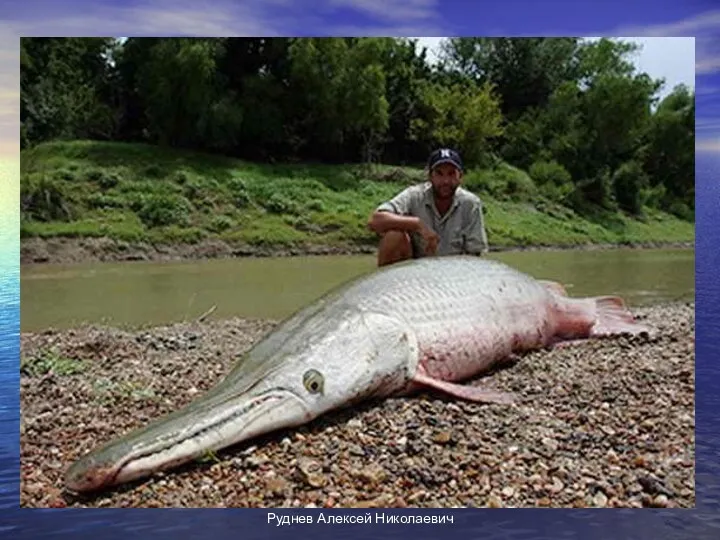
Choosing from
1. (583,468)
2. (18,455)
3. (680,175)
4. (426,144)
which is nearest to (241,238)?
(426,144)

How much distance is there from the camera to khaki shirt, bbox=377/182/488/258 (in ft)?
17.7

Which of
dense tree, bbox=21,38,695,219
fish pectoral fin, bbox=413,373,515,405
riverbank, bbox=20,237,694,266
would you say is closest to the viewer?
fish pectoral fin, bbox=413,373,515,405

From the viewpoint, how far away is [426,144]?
1089 cm

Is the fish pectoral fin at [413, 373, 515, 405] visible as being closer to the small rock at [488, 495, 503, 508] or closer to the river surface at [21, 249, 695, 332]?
the small rock at [488, 495, 503, 508]

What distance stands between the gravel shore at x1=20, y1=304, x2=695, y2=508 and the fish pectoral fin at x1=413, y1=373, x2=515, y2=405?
1.7 inches

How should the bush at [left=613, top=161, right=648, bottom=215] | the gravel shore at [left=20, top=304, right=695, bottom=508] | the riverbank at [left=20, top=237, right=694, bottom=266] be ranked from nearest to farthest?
the gravel shore at [left=20, top=304, right=695, bottom=508], the bush at [left=613, top=161, right=648, bottom=215], the riverbank at [left=20, top=237, right=694, bottom=266]

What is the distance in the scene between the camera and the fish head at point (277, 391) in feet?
10.4

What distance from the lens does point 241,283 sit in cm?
1030

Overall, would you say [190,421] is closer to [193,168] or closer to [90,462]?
[90,462]

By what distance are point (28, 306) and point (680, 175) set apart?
5971 millimetres

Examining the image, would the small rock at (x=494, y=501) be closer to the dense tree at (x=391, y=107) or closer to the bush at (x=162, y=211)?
the dense tree at (x=391, y=107)

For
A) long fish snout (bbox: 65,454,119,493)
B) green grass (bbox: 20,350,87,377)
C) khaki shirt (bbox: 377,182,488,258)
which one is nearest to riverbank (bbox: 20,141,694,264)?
khaki shirt (bbox: 377,182,488,258)

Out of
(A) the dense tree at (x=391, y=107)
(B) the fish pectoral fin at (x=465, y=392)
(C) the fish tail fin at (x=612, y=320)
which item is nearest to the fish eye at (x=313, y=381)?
(B) the fish pectoral fin at (x=465, y=392)

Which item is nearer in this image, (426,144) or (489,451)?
(489,451)
